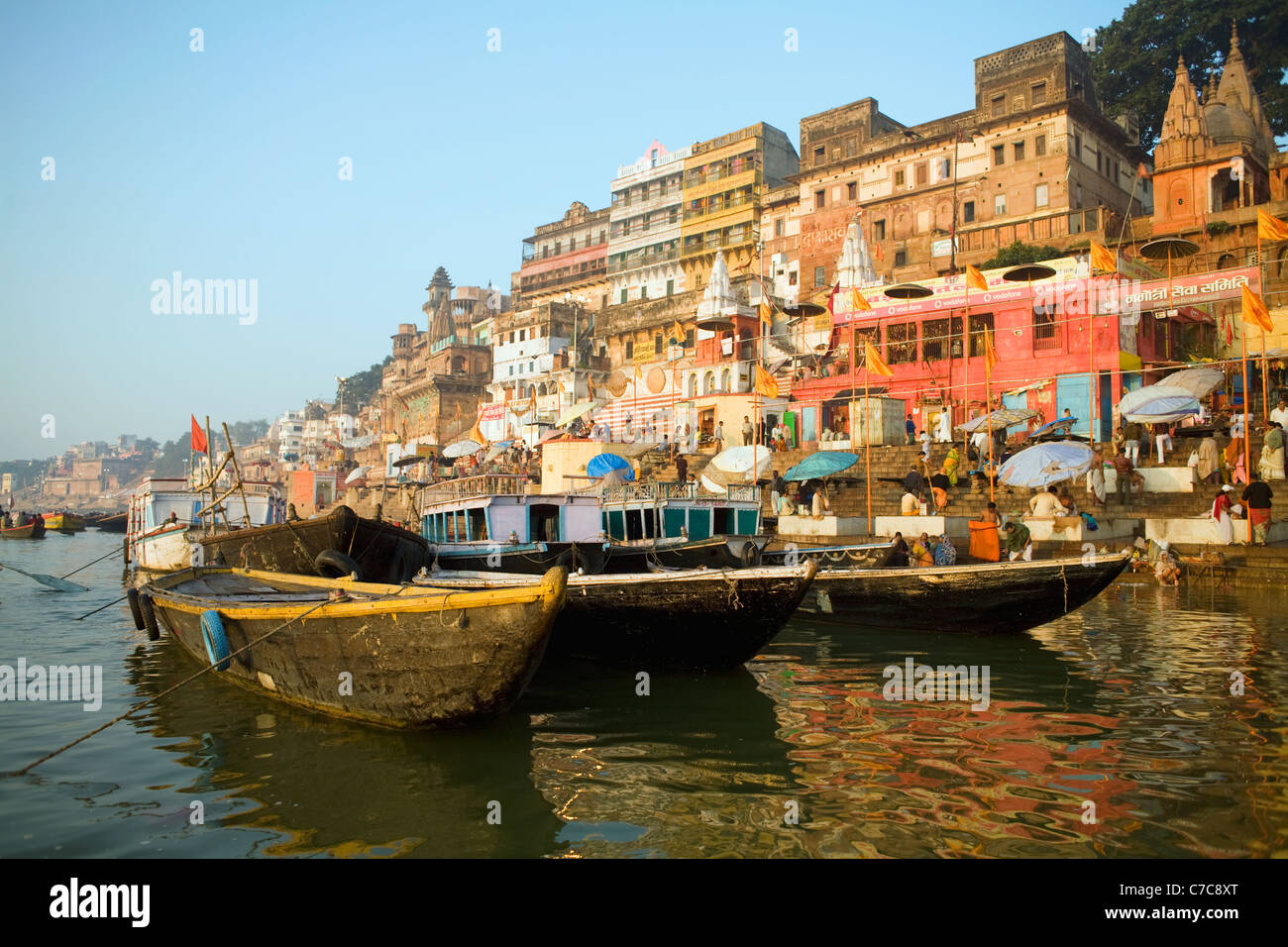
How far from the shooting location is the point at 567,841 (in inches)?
219

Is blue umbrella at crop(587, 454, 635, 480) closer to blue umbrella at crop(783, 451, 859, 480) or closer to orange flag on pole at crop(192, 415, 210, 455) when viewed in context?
blue umbrella at crop(783, 451, 859, 480)

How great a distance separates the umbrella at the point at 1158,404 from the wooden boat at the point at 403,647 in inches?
736

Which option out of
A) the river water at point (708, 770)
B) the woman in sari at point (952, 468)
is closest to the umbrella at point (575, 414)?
the woman in sari at point (952, 468)

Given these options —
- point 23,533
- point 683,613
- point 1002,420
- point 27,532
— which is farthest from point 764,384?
point 23,533

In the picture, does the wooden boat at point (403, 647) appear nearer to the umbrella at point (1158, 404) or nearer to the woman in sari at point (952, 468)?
the woman in sari at point (952, 468)

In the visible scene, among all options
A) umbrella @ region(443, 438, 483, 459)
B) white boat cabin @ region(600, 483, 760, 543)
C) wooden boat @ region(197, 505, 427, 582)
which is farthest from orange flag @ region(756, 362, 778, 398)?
umbrella @ region(443, 438, 483, 459)

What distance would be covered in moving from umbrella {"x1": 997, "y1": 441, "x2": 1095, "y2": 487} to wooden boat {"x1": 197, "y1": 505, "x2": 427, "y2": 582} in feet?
40.8

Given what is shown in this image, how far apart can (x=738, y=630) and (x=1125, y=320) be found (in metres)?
25.3

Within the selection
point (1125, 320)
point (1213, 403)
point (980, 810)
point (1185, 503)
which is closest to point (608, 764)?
point (980, 810)

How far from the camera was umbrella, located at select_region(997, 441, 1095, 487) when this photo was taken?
59.1ft

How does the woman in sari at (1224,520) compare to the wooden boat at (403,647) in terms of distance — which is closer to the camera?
the wooden boat at (403,647)

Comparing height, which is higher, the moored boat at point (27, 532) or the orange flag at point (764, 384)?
the orange flag at point (764, 384)

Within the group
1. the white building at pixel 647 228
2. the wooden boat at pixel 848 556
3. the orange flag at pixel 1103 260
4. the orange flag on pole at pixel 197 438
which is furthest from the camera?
the white building at pixel 647 228

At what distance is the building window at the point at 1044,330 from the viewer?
29783 mm
